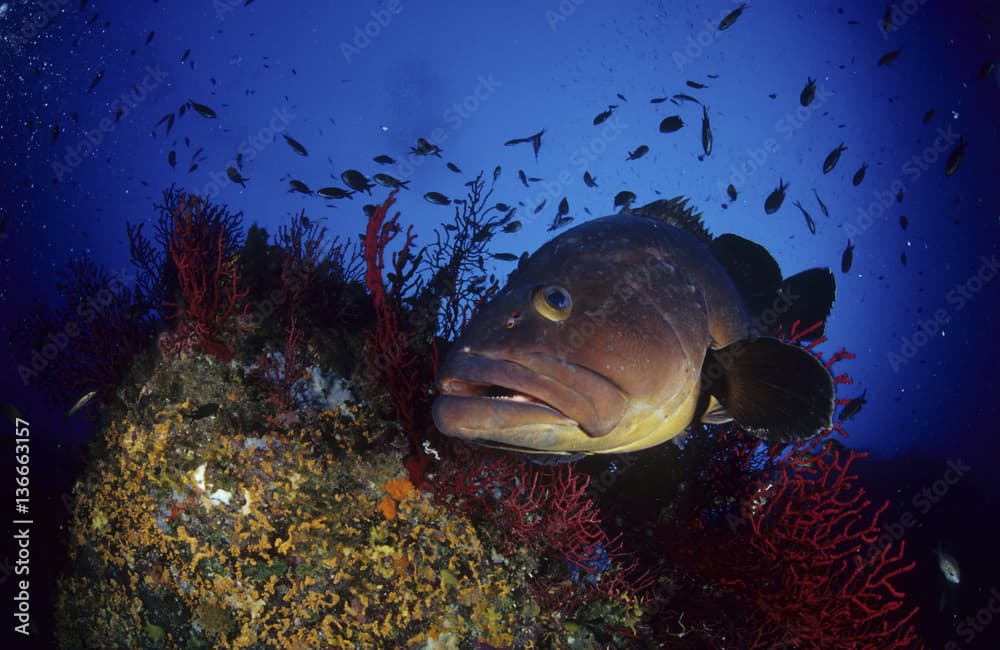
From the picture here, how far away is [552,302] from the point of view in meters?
2.21

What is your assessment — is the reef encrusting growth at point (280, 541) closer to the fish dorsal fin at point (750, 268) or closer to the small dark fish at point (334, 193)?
the fish dorsal fin at point (750, 268)

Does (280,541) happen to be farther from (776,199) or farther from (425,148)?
(776,199)

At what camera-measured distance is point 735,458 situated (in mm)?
4840

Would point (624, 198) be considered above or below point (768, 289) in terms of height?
above

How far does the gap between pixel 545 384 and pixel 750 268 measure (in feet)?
11.0

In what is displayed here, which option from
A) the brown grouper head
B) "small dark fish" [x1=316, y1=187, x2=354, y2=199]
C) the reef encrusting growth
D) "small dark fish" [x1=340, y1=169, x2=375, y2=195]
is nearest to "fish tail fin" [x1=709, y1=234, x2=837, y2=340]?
the brown grouper head

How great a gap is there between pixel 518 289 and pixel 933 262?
4513 centimetres

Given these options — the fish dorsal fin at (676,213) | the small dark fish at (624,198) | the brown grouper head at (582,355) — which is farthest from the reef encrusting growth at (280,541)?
the small dark fish at (624,198)

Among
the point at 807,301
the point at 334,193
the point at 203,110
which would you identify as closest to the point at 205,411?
the point at 807,301

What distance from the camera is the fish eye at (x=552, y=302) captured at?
2.19 m

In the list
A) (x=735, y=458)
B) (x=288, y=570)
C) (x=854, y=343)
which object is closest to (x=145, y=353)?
(x=288, y=570)

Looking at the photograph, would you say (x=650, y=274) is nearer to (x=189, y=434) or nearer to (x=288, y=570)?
(x=288, y=570)

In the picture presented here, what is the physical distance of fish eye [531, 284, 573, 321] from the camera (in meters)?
2.19

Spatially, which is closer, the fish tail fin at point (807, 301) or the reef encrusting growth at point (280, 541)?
the reef encrusting growth at point (280, 541)
